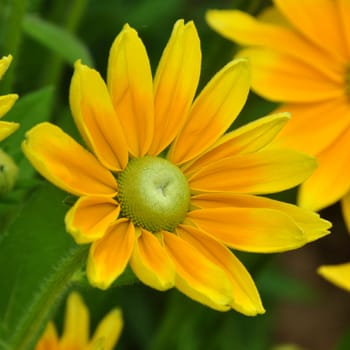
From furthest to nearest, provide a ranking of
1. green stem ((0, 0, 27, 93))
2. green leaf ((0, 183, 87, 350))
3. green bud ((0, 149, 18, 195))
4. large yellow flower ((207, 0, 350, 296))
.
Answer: large yellow flower ((207, 0, 350, 296)) → green stem ((0, 0, 27, 93)) → green leaf ((0, 183, 87, 350)) → green bud ((0, 149, 18, 195))

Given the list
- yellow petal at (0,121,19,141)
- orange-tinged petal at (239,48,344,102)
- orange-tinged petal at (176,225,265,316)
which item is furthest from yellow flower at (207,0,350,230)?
yellow petal at (0,121,19,141)

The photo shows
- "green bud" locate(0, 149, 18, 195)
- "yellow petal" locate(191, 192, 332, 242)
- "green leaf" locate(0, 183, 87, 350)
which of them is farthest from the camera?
"green leaf" locate(0, 183, 87, 350)

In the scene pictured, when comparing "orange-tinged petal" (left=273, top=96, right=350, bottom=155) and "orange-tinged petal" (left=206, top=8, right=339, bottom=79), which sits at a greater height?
"orange-tinged petal" (left=206, top=8, right=339, bottom=79)

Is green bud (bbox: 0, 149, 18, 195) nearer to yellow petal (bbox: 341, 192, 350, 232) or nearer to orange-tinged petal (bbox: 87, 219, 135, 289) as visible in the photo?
orange-tinged petal (bbox: 87, 219, 135, 289)

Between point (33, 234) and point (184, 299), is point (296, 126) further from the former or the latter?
point (33, 234)

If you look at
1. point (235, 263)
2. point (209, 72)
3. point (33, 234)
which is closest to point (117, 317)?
point (33, 234)

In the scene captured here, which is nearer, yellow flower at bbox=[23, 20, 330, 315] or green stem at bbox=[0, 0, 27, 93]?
yellow flower at bbox=[23, 20, 330, 315]

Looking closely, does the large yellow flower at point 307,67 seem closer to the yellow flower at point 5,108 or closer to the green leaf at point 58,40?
the green leaf at point 58,40
